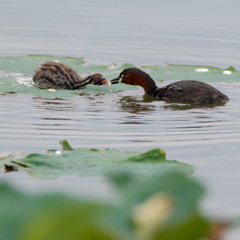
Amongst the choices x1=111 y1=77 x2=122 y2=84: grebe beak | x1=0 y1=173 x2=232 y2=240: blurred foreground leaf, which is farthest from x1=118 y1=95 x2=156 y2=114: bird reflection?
x1=0 y1=173 x2=232 y2=240: blurred foreground leaf

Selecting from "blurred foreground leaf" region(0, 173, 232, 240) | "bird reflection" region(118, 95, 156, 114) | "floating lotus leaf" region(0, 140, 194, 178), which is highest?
"blurred foreground leaf" region(0, 173, 232, 240)

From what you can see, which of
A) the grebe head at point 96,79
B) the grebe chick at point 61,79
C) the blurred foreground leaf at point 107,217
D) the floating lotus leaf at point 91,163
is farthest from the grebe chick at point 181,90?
the blurred foreground leaf at point 107,217

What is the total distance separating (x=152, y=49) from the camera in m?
12.1

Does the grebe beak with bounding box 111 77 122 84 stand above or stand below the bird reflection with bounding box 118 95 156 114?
above

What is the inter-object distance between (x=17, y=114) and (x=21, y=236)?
5.69m

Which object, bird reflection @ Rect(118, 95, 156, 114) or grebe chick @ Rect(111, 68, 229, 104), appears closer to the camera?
bird reflection @ Rect(118, 95, 156, 114)

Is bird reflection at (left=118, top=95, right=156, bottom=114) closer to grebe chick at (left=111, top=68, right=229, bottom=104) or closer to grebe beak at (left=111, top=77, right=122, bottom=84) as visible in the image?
grebe chick at (left=111, top=68, right=229, bottom=104)

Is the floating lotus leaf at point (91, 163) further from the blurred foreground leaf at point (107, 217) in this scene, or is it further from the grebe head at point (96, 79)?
the grebe head at point (96, 79)

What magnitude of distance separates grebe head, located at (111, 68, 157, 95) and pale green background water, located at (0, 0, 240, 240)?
24 centimetres

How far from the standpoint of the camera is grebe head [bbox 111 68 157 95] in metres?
8.17

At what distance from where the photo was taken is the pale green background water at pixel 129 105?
4645mm

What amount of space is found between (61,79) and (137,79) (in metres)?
1.29

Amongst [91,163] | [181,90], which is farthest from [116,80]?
[91,163]

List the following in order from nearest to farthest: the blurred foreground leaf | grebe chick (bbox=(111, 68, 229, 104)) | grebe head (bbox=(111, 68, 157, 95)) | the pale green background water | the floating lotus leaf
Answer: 1. the blurred foreground leaf
2. the floating lotus leaf
3. the pale green background water
4. grebe chick (bbox=(111, 68, 229, 104))
5. grebe head (bbox=(111, 68, 157, 95))
